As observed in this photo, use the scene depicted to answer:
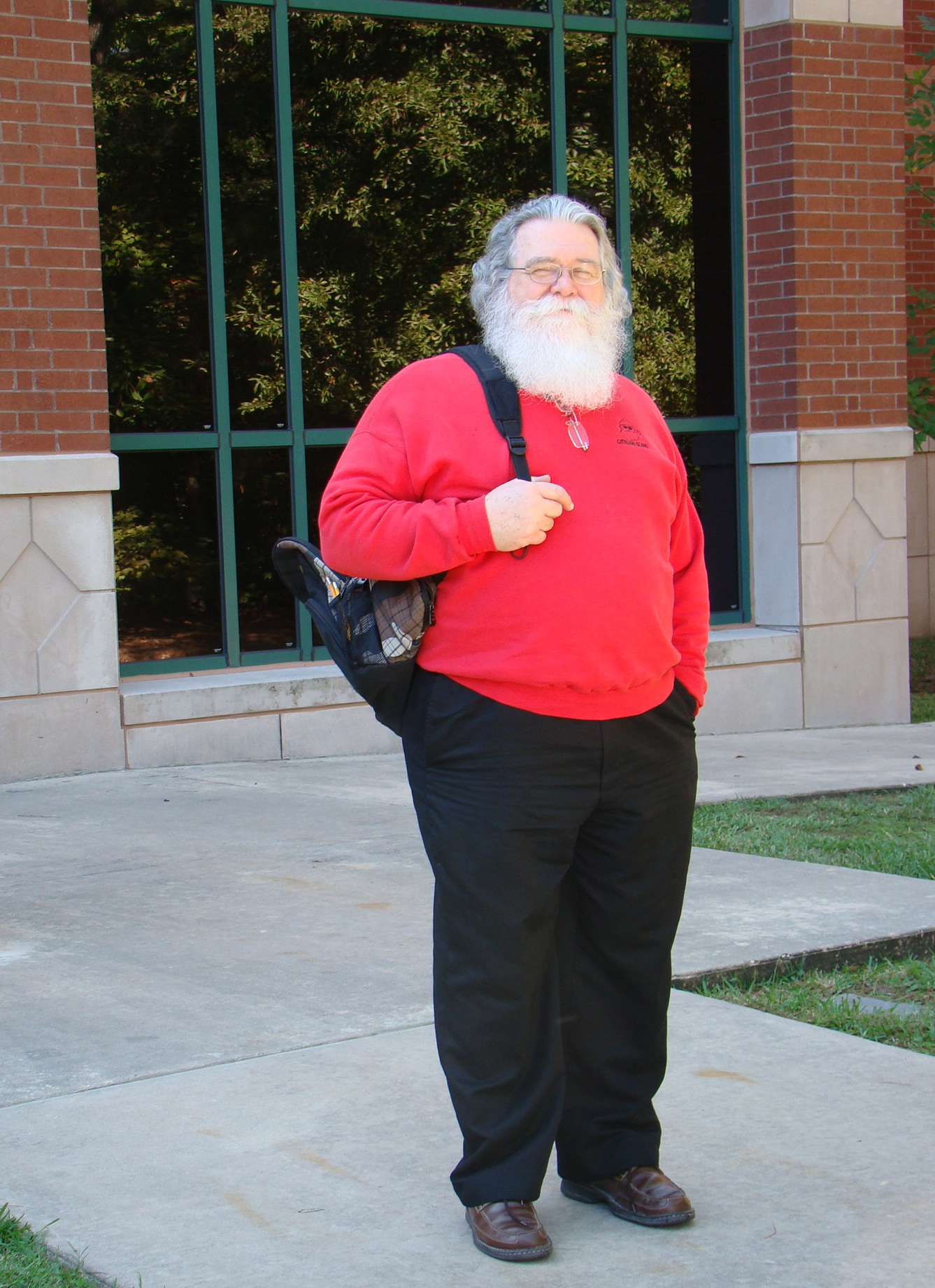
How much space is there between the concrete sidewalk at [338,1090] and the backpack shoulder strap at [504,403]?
4.53 ft

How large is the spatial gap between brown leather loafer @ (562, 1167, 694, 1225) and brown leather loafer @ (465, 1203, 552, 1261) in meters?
0.19

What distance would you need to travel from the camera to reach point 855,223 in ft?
31.0

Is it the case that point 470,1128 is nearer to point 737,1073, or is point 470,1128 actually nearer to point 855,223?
point 737,1073

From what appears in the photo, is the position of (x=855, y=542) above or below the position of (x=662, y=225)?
below

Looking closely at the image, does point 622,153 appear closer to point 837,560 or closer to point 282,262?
point 282,262

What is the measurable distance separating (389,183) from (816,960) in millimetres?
5421

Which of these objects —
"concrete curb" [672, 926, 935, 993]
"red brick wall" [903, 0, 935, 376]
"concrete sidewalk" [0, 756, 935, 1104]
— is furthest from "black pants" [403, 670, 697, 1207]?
"red brick wall" [903, 0, 935, 376]

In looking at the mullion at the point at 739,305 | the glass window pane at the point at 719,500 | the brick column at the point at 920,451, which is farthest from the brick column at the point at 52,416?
the brick column at the point at 920,451

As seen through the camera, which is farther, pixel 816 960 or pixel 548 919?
pixel 816 960

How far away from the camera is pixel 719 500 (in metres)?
9.75

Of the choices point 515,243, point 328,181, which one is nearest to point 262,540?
point 328,181

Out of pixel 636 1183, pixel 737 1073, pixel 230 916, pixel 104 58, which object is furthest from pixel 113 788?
pixel 636 1183

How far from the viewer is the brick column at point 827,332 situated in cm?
927

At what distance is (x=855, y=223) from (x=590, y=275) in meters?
7.03
